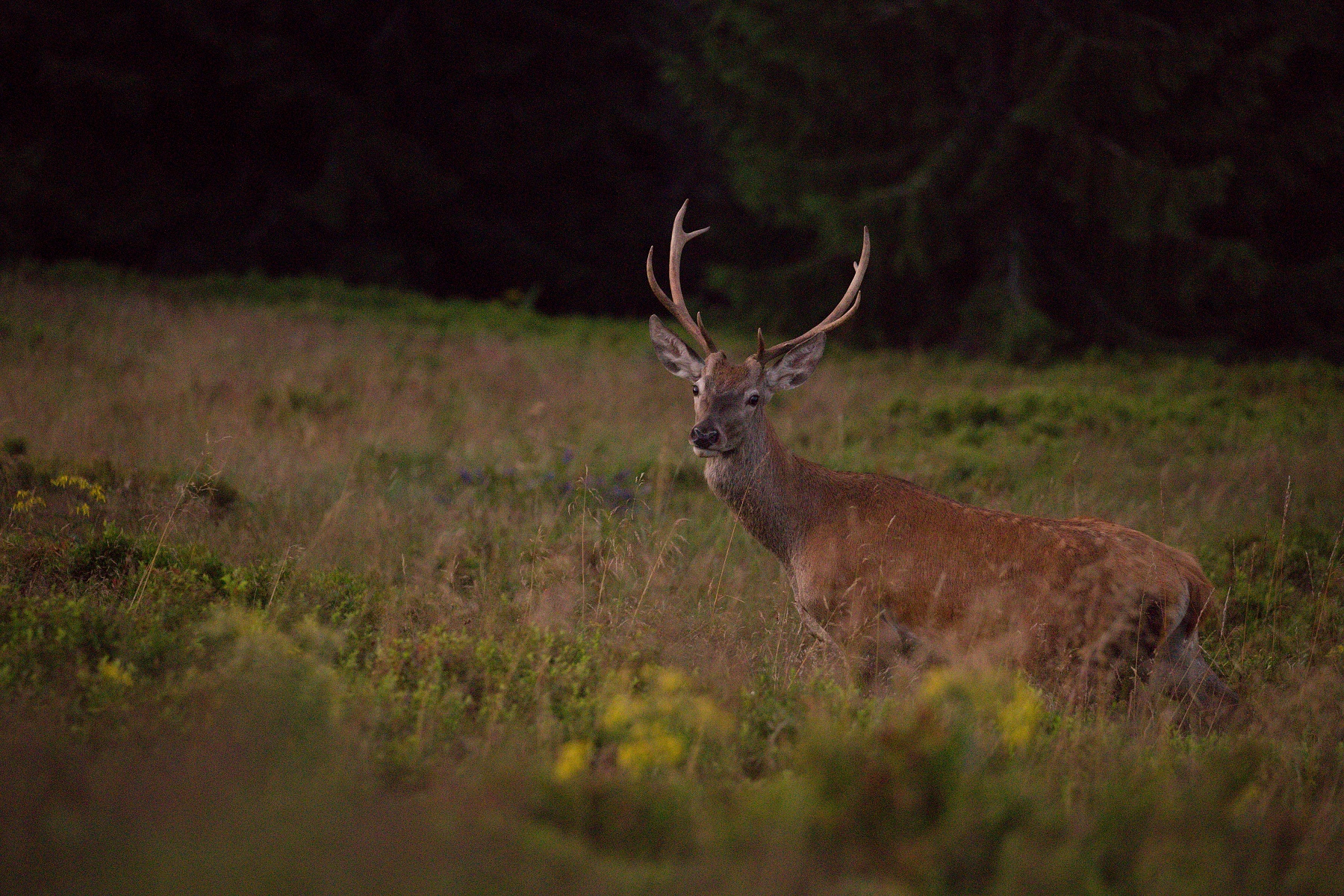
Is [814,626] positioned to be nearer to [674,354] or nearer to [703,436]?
[703,436]

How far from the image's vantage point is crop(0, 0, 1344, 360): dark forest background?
1662 cm

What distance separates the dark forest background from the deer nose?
35.6ft

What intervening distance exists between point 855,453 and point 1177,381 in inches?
235

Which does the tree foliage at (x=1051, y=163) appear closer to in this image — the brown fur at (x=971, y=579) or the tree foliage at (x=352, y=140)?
the tree foliage at (x=352, y=140)

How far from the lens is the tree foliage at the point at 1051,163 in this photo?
16.2 meters

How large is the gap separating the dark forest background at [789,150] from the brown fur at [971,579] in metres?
10.7

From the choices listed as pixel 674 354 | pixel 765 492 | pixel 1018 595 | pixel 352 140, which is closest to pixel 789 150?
pixel 352 140

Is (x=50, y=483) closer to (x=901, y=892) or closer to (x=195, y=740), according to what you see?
(x=195, y=740)

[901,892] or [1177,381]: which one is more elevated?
[1177,381]

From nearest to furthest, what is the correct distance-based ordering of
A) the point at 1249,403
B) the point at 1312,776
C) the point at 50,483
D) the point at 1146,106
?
the point at 1312,776 → the point at 50,483 → the point at 1249,403 → the point at 1146,106

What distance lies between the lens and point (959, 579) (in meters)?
5.47

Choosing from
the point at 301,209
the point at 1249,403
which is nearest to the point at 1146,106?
the point at 1249,403

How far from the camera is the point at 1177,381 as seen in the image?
13.5m

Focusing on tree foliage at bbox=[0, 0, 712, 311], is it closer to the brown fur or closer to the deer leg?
the brown fur
